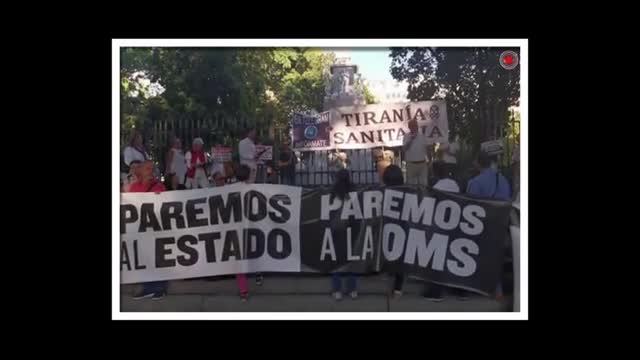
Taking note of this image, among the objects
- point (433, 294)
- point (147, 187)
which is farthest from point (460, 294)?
point (147, 187)

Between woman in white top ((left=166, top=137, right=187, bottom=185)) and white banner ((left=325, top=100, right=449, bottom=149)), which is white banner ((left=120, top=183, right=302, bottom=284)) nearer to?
woman in white top ((left=166, top=137, right=187, bottom=185))

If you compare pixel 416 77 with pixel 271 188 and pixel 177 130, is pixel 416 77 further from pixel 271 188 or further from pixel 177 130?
pixel 177 130

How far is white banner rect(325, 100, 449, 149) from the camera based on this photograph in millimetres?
7273

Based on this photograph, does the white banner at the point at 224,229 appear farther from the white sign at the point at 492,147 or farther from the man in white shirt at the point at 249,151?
the white sign at the point at 492,147

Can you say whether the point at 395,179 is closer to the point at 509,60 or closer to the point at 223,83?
the point at 509,60

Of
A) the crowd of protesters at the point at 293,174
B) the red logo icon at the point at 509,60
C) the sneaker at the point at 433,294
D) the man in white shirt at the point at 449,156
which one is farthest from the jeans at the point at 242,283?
the red logo icon at the point at 509,60

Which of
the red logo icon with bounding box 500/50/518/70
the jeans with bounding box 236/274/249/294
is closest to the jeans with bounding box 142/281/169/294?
the jeans with bounding box 236/274/249/294

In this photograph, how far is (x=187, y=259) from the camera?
7457mm

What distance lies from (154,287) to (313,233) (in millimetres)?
1658

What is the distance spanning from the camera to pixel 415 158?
739 cm

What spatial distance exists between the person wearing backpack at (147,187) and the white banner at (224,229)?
0.24 feet

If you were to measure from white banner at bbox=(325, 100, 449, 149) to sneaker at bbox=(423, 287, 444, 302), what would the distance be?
1470mm

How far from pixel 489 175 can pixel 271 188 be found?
2.14 meters

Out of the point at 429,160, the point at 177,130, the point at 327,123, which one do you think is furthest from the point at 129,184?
the point at 429,160
